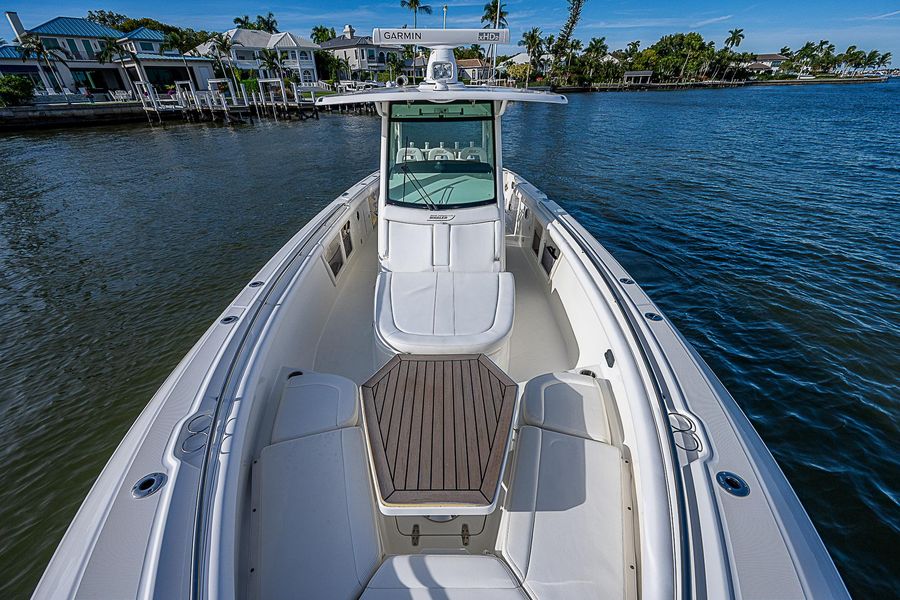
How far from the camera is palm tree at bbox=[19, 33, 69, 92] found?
3341 cm

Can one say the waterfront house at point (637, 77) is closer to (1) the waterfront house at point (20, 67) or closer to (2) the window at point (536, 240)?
(1) the waterfront house at point (20, 67)

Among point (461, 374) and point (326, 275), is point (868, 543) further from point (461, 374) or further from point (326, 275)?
point (326, 275)

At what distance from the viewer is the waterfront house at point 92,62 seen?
3612 cm

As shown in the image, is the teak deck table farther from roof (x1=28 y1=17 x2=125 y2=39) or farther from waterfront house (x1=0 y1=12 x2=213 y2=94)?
roof (x1=28 y1=17 x2=125 y2=39)

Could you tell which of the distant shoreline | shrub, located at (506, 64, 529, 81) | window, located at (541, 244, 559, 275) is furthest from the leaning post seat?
shrub, located at (506, 64, 529, 81)

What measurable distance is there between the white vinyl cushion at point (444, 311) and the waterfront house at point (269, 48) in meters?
49.7

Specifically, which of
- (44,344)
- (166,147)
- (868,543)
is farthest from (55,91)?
(868,543)

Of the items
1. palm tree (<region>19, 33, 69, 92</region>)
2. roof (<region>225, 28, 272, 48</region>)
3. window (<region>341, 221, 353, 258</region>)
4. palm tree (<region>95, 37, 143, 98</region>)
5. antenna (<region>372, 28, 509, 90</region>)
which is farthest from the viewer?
roof (<region>225, 28, 272, 48</region>)

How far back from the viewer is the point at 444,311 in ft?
10.6

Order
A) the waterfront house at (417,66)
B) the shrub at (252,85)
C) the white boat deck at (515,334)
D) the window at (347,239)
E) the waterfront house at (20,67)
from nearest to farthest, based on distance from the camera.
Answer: the white boat deck at (515,334)
the waterfront house at (417,66)
the window at (347,239)
the waterfront house at (20,67)
the shrub at (252,85)

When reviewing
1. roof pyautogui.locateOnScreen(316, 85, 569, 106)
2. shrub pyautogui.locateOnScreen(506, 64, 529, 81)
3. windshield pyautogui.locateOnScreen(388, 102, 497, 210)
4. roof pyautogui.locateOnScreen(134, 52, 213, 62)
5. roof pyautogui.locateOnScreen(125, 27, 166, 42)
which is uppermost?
roof pyautogui.locateOnScreen(125, 27, 166, 42)

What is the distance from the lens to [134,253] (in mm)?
8500

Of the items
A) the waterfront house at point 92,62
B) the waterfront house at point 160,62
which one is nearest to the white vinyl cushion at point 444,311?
the waterfront house at point 92,62

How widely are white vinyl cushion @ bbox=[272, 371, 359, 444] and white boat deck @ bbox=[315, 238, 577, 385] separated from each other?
759mm
